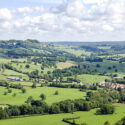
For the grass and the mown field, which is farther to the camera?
the grass

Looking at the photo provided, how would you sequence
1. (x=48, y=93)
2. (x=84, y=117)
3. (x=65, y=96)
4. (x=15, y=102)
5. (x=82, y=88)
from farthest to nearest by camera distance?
1. (x=82, y=88)
2. (x=48, y=93)
3. (x=65, y=96)
4. (x=15, y=102)
5. (x=84, y=117)

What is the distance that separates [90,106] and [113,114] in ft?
60.2

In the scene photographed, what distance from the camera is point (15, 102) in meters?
153

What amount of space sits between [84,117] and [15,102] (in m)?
58.2

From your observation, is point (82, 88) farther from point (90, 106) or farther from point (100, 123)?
point (100, 123)

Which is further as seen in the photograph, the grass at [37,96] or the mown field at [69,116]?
the grass at [37,96]

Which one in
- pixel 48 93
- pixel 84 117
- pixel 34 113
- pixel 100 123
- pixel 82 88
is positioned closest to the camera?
pixel 100 123

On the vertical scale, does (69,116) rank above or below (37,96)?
above

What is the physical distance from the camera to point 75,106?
132625mm

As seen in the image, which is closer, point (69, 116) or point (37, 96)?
point (69, 116)

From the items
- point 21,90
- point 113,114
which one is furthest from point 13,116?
point 21,90

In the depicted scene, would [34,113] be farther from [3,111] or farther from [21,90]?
[21,90]

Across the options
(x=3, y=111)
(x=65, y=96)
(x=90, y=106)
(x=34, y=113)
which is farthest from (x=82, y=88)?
(x=3, y=111)

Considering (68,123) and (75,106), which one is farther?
(75,106)
